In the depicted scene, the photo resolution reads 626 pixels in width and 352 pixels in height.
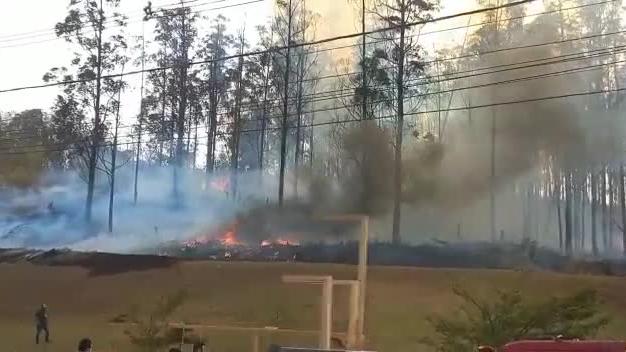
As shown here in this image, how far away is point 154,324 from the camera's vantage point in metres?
14.8

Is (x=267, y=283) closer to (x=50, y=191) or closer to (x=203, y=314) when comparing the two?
(x=203, y=314)

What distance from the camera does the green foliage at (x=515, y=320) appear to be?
11409mm

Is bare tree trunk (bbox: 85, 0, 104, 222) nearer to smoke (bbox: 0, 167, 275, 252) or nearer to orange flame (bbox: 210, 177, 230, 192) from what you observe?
smoke (bbox: 0, 167, 275, 252)

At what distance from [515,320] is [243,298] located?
522cm

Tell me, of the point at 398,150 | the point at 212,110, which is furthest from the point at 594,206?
the point at 212,110

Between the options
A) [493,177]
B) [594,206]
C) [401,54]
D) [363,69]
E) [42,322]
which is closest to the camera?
[594,206]

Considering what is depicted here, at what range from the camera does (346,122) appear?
50.2 ft

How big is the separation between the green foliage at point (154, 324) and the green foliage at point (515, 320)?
191 inches

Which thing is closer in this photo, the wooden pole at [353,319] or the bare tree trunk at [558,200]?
the wooden pole at [353,319]

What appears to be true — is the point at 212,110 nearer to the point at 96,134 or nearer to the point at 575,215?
the point at 96,134

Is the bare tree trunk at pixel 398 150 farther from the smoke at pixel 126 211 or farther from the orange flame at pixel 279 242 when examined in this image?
the smoke at pixel 126 211

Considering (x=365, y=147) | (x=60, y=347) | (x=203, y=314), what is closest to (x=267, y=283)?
(x=203, y=314)

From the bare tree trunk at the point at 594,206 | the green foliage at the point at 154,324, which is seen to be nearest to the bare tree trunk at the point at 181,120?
the green foliage at the point at 154,324

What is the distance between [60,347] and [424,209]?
7.34 m
